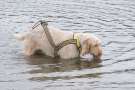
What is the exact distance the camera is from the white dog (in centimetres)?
1175

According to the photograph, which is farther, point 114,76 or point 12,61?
point 12,61

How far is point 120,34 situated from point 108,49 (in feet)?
5.66

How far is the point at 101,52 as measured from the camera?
1188 cm

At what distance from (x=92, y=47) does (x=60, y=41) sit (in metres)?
0.80

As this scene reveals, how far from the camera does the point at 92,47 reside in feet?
38.5

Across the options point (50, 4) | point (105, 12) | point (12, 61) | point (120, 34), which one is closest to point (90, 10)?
point (105, 12)

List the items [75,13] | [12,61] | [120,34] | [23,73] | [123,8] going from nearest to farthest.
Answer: [23,73] → [12,61] → [120,34] → [75,13] → [123,8]

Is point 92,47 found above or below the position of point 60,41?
below

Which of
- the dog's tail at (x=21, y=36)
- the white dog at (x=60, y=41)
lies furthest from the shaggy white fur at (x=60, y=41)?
the dog's tail at (x=21, y=36)

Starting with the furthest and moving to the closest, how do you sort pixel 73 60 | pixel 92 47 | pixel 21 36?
pixel 21 36 → pixel 73 60 → pixel 92 47

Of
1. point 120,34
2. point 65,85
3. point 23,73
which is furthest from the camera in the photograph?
point 120,34

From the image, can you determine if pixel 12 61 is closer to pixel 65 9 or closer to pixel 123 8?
pixel 65 9

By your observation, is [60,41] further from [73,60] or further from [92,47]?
[92,47]

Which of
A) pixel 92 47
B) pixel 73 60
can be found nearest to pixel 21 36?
pixel 73 60
